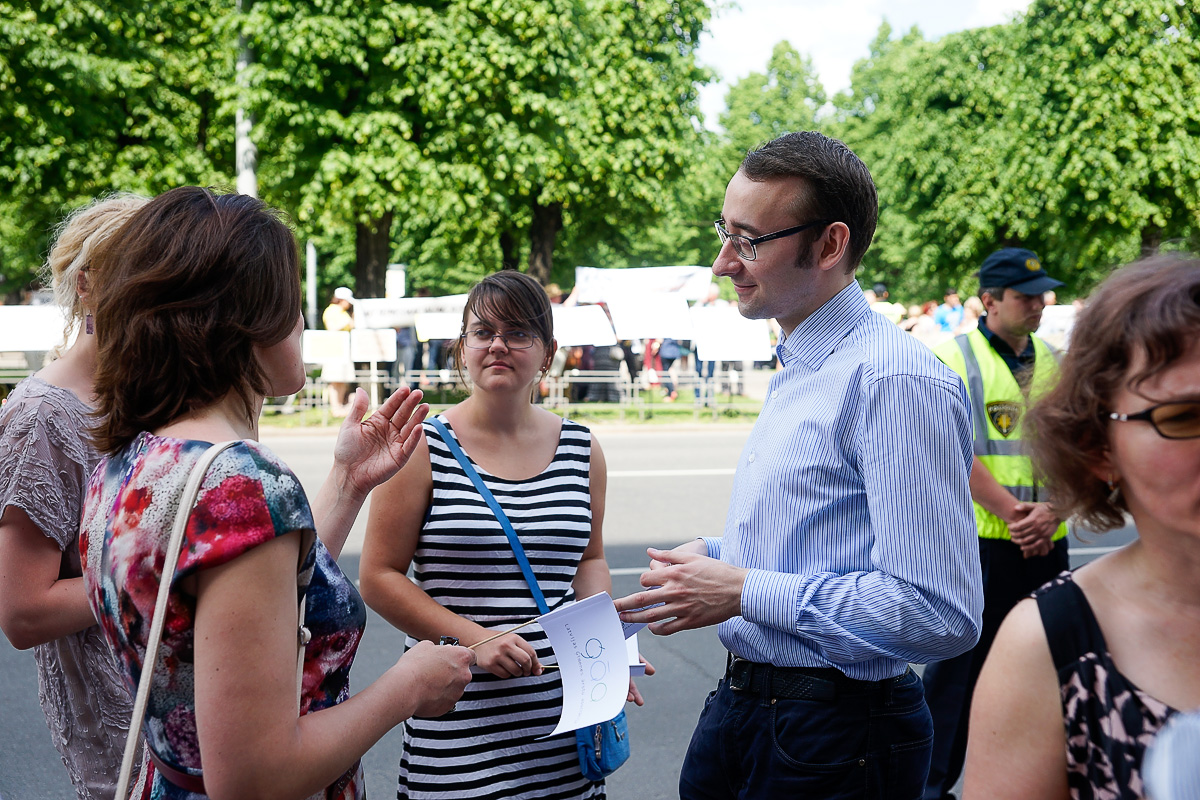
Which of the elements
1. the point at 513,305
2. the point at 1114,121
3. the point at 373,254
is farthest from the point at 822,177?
the point at 1114,121

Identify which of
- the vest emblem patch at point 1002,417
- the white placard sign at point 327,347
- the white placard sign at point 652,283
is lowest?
the vest emblem patch at point 1002,417

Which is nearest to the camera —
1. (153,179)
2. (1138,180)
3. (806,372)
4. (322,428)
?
(806,372)

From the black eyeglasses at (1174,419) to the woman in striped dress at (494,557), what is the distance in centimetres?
159

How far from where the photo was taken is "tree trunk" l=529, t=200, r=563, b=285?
25438 mm

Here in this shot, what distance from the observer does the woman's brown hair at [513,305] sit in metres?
2.98

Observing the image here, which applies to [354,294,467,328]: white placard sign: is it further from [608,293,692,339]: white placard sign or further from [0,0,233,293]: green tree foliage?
[0,0,233,293]: green tree foliage

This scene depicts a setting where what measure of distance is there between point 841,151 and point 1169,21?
29.8 meters

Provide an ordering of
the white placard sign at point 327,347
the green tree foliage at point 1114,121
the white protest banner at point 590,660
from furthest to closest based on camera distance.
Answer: the green tree foliage at point 1114,121, the white placard sign at point 327,347, the white protest banner at point 590,660

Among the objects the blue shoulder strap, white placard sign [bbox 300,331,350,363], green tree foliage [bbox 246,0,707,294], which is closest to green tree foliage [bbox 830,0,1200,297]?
green tree foliage [bbox 246,0,707,294]

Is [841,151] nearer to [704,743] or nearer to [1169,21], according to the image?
[704,743]

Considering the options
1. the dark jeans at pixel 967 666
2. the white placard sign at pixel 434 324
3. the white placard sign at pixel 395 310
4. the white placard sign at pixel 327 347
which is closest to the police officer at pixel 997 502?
the dark jeans at pixel 967 666

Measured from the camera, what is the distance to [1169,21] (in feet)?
87.9

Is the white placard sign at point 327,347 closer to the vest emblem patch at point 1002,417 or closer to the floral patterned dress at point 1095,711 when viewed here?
the vest emblem patch at point 1002,417

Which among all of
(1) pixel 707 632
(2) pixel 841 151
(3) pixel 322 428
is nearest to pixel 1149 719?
(2) pixel 841 151
